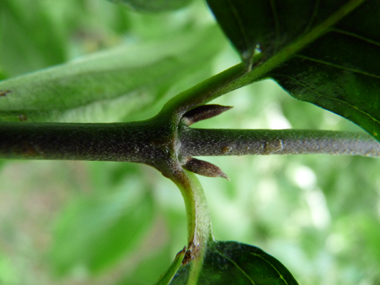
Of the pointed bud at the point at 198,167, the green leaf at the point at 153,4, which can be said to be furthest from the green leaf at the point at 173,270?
the green leaf at the point at 153,4

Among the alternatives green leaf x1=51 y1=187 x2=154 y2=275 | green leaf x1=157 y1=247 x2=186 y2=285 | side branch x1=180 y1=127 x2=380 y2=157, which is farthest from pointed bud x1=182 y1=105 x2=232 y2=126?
green leaf x1=51 y1=187 x2=154 y2=275

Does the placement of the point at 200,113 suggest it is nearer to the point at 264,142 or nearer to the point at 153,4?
the point at 264,142

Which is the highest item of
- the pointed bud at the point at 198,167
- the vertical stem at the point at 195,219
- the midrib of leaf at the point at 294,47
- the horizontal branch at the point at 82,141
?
the midrib of leaf at the point at 294,47

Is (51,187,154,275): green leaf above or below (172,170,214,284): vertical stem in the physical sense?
above

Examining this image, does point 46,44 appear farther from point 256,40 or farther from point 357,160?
point 357,160

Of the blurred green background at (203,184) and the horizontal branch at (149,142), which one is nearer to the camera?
the horizontal branch at (149,142)

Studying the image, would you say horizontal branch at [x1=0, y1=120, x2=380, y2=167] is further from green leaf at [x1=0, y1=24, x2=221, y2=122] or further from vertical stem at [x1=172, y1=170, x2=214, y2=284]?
green leaf at [x1=0, y1=24, x2=221, y2=122]

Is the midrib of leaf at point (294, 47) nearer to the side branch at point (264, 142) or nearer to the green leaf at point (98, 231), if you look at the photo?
the side branch at point (264, 142)

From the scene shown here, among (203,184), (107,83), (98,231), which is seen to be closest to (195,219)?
(107,83)
